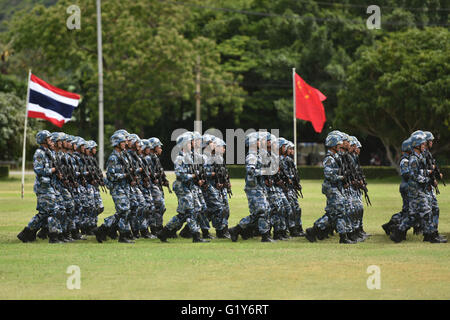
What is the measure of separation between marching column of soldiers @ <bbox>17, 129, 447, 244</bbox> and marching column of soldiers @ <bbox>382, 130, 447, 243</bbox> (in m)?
0.02

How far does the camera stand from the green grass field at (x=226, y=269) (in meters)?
10.5

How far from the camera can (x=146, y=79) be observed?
54.2 metres

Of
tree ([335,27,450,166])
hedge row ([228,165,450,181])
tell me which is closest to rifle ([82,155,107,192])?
tree ([335,27,450,166])

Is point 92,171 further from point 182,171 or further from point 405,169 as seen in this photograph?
point 405,169

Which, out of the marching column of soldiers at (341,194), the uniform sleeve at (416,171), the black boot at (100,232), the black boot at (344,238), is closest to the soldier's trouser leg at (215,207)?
the marching column of soldiers at (341,194)

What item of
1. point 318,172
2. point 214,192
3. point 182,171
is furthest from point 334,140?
point 318,172

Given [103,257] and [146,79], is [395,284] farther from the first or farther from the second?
[146,79]

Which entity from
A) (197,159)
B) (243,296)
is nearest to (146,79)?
(197,159)

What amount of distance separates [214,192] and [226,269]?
4998 mm

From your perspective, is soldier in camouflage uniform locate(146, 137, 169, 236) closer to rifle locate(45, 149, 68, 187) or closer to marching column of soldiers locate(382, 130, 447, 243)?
rifle locate(45, 149, 68, 187)

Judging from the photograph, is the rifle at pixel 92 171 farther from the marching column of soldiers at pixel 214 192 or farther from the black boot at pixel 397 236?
the black boot at pixel 397 236

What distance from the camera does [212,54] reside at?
56750mm

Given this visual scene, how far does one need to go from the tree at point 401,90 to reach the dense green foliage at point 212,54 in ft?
2.31

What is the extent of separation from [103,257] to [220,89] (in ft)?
137
